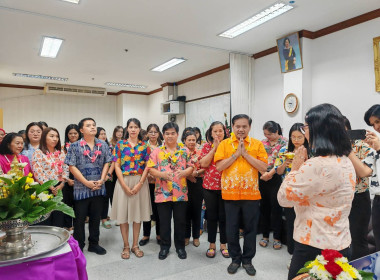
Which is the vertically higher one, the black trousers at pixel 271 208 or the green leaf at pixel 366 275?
the green leaf at pixel 366 275

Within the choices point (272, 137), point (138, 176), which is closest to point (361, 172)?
point (272, 137)

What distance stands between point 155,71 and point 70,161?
4504 millimetres

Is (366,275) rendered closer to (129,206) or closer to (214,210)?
(214,210)

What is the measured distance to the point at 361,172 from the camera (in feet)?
5.11

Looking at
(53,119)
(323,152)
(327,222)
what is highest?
(53,119)

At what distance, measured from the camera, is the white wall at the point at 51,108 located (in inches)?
327

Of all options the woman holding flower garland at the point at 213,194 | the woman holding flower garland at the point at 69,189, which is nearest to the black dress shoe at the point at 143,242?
the woman holding flower garland at the point at 213,194

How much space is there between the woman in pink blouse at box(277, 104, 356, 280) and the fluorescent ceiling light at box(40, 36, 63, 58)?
470 centimetres

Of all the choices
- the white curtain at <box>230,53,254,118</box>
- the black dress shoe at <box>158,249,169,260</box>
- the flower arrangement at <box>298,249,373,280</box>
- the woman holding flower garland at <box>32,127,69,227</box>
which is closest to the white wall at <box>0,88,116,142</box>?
the white curtain at <box>230,53,254,118</box>

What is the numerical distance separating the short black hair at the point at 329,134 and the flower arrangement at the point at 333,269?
0.48 meters

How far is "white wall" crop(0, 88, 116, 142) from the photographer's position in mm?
8297

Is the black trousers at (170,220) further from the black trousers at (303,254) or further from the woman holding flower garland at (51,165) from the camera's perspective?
the black trousers at (303,254)

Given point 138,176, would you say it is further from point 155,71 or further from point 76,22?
point 155,71

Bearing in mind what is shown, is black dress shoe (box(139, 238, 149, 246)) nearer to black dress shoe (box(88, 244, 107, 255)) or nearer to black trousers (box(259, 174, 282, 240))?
black dress shoe (box(88, 244, 107, 255))
